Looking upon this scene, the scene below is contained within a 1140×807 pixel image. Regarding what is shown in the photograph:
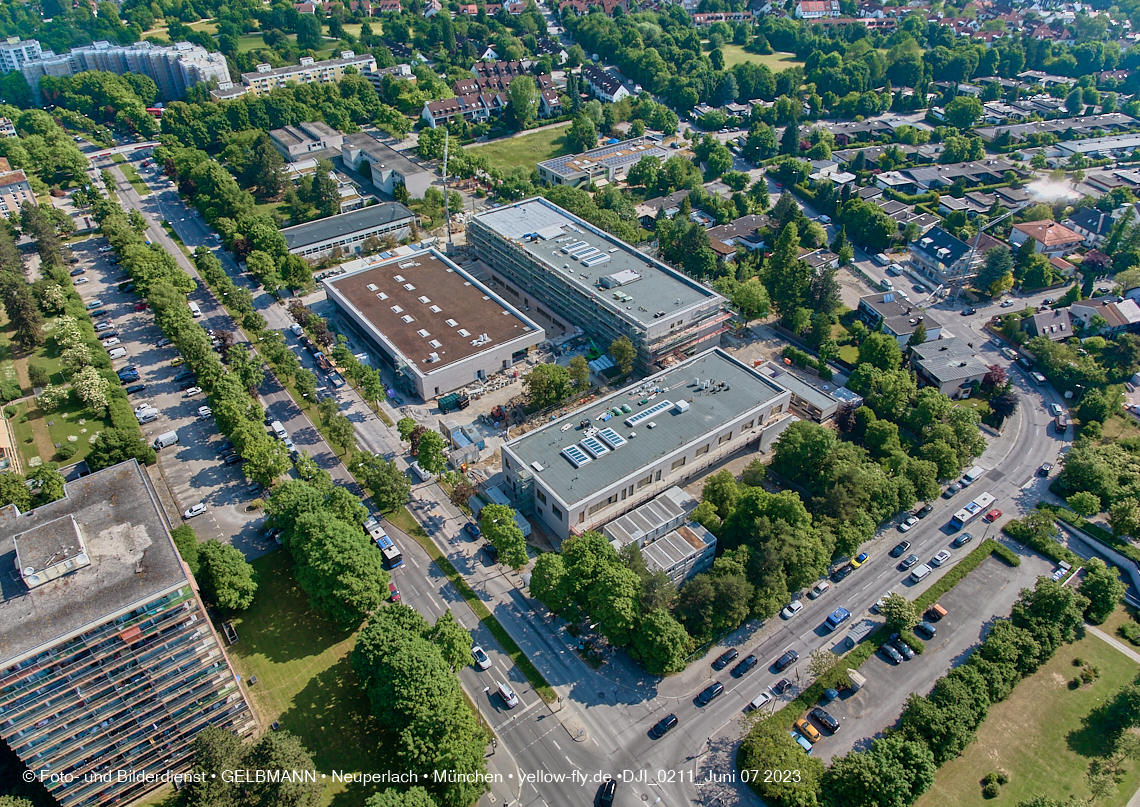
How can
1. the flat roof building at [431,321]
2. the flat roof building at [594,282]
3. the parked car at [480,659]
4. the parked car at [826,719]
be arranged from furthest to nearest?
the flat roof building at [594,282]
the flat roof building at [431,321]
the parked car at [480,659]
the parked car at [826,719]

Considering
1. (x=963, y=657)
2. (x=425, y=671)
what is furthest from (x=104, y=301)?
(x=963, y=657)

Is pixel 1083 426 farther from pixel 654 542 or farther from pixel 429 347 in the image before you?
pixel 429 347

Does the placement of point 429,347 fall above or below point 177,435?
above

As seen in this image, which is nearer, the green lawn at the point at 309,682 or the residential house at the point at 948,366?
the green lawn at the point at 309,682

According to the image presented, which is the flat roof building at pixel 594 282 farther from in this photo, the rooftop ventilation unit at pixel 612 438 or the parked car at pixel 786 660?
the parked car at pixel 786 660

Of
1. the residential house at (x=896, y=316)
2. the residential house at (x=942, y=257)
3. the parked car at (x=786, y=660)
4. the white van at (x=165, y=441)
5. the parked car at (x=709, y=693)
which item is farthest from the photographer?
the residential house at (x=942, y=257)

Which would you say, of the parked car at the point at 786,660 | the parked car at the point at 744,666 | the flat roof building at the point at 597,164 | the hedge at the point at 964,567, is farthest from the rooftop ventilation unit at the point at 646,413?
the flat roof building at the point at 597,164

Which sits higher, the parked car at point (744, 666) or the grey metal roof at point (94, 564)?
the grey metal roof at point (94, 564)
